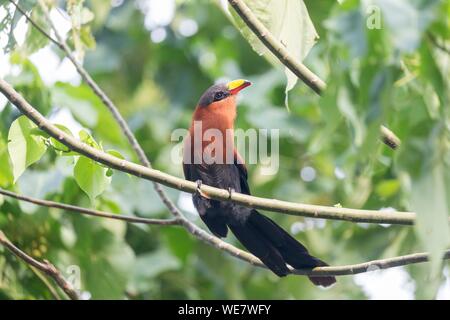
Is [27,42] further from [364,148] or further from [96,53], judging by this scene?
[96,53]

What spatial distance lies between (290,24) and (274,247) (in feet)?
4.20

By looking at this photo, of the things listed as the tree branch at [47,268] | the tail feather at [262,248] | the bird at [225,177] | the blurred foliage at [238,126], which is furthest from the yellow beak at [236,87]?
the tree branch at [47,268]

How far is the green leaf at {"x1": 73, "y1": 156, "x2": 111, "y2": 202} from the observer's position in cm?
257

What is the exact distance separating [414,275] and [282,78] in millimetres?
3472

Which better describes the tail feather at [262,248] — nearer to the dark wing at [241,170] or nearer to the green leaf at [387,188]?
the dark wing at [241,170]

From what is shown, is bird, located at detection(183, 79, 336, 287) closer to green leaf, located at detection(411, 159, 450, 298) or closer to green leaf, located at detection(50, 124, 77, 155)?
green leaf, located at detection(50, 124, 77, 155)

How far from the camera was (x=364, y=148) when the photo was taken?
1692 mm

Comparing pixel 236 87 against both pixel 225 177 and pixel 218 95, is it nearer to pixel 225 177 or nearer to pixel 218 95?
pixel 218 95

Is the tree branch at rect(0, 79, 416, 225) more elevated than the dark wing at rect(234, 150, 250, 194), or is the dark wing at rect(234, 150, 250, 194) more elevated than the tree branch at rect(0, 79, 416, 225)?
the dark wing at rect(234, 150, 250, 194)

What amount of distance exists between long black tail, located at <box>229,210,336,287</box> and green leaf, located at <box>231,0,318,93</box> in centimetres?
112

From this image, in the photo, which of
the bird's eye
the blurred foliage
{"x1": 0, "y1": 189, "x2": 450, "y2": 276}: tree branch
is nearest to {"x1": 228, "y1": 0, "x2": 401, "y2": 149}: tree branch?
the blurred foliage

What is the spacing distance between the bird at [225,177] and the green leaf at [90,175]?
3.37ft

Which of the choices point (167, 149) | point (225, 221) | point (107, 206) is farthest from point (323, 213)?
point (167, 149)

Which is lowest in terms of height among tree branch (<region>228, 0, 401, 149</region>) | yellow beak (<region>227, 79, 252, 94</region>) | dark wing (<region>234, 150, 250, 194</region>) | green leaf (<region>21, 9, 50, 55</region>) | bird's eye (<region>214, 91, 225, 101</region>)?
tree branch (<region>228, 0, 401, 149</region>)
